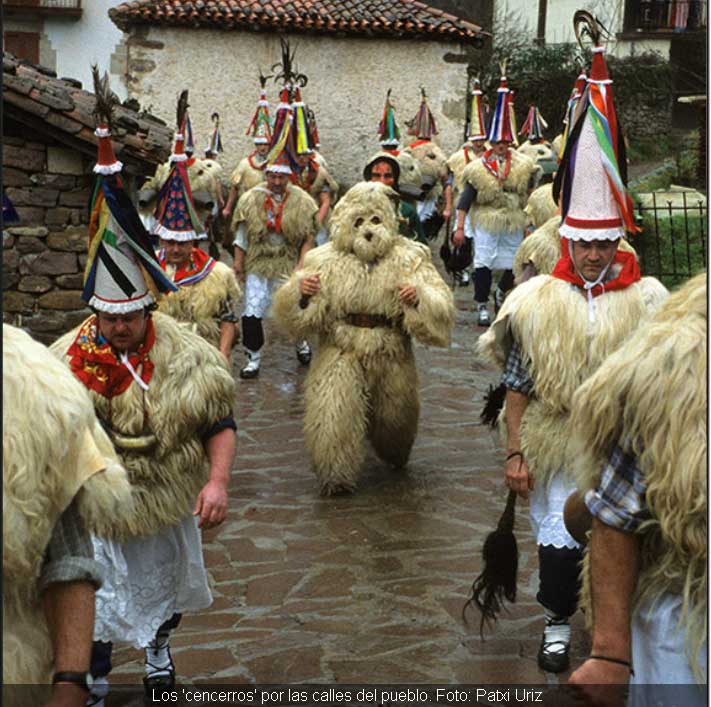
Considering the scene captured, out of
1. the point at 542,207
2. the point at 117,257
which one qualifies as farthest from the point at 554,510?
the point at 542,207

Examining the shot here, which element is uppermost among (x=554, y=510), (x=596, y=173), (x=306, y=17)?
(x=306, y=17)

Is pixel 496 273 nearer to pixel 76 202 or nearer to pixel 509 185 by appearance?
pixel 509 185

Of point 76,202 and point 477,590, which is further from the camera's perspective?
point 76,202

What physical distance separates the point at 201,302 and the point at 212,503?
3.30 meters

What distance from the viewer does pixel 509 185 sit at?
47.7 feet

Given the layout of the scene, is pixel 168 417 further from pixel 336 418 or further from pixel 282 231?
pixel 282 231

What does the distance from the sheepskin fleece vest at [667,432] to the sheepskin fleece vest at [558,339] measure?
2.09 meters

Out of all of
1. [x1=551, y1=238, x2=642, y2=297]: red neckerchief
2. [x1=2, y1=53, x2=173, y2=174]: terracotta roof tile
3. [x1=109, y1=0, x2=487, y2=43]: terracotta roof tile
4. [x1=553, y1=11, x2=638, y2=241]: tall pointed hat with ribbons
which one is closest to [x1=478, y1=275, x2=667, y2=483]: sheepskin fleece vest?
[x1=551, y1=238, x2=642, y2=297]: red neckerchief

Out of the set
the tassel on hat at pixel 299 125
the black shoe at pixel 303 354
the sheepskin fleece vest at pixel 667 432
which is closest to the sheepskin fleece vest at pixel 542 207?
the tassel on hat at pixel 299 125

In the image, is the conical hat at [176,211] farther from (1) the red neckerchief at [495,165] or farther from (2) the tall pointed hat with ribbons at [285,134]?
(1) the red neckerchief at [495,165]

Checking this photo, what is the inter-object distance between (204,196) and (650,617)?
37.1ft

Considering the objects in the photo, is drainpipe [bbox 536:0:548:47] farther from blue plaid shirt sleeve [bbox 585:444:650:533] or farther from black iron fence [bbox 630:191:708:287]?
blue plaid shirt sleeve [bbox 585:444:650:533]

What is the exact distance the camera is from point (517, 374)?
18.1 feet

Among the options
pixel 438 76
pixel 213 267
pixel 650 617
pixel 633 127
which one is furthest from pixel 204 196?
pixel 633 127
